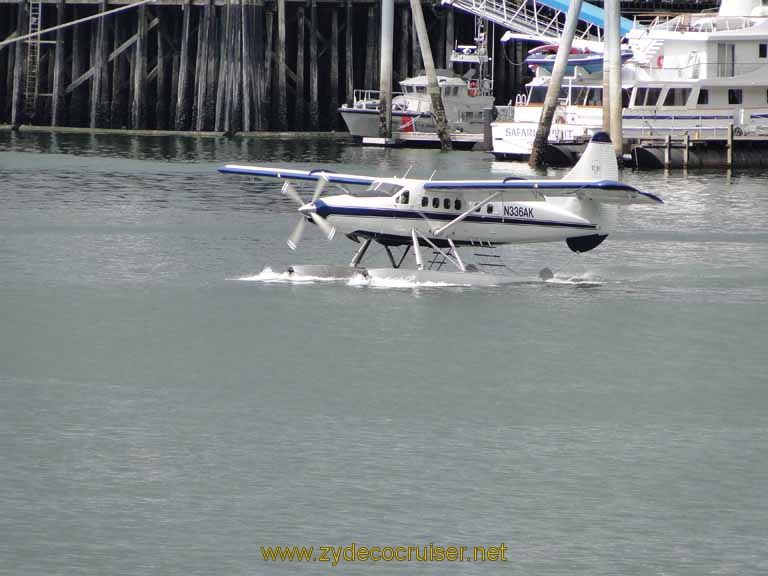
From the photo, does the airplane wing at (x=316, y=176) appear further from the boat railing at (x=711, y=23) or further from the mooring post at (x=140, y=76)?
the mooring post at (x=140, y=76)

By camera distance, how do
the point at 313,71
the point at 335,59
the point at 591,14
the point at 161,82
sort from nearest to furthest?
the point at 591,14 → the point at 313,71 → the point at 161,82 → the point at 335,59

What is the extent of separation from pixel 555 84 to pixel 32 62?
2972 centimetres

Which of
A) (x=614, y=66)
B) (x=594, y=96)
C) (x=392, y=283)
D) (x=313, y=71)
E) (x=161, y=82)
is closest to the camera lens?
(x=392, y=283)

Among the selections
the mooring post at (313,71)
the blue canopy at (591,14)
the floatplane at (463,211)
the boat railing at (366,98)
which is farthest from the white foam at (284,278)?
the mooring post at (313,71)

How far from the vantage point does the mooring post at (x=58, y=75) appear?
227 feet

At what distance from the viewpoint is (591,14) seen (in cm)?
6731

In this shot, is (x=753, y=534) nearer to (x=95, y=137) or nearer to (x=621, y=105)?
(x=621, y=105)

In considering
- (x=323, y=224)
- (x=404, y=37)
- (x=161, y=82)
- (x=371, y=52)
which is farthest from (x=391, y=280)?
(x=404, y=37)

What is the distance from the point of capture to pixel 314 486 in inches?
632

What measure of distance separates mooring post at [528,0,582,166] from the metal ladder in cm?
2750

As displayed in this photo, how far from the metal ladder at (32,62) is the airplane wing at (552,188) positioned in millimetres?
48019

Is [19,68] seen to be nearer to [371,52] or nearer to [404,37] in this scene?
[371,52]

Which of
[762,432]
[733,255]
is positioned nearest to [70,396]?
[762,432]

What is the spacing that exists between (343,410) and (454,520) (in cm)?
437
